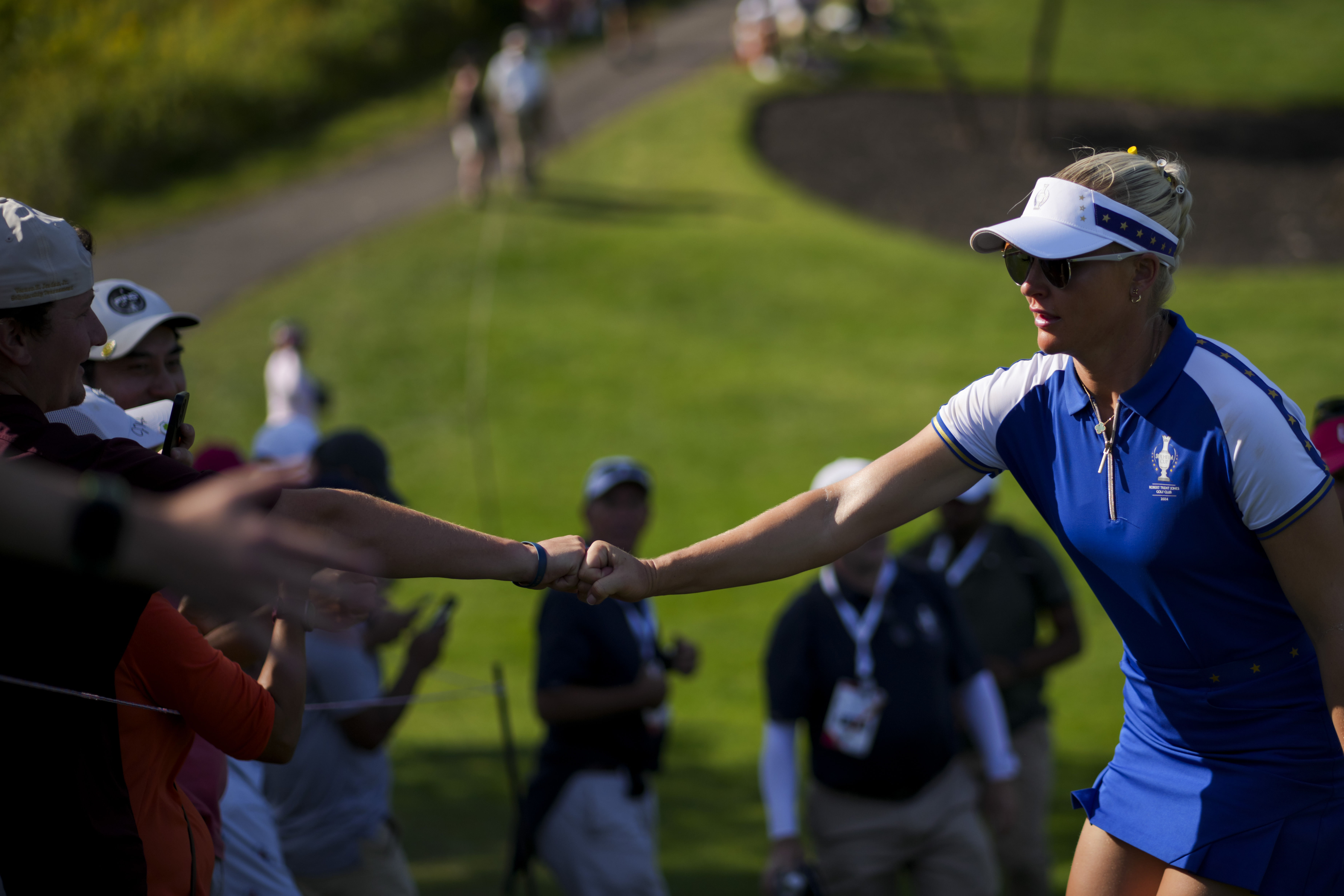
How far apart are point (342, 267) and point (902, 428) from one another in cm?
934

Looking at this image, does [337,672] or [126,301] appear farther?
[337,672]

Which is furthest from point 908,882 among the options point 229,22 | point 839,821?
point 229,22

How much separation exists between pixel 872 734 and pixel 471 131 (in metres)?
16.6

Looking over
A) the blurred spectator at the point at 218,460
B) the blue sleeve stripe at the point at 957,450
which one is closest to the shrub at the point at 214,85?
the blurred spectator at the point at 218,460

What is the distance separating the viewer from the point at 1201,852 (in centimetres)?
274

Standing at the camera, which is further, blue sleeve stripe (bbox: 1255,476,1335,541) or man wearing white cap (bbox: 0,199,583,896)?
blue sleeve stripe (bbox: 1255,476,1335,541)

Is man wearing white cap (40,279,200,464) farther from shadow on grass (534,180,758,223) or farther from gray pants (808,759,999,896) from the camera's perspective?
shadow on grass (534,180,758,223)

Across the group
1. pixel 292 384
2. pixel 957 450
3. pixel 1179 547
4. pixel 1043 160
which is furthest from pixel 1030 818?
pixel 1043 160

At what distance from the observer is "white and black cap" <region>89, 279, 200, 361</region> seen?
3760 mm

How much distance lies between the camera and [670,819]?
8195 millimetres

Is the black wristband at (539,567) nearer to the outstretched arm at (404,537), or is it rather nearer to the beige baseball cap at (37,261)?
the outstretched arm at (404,537)

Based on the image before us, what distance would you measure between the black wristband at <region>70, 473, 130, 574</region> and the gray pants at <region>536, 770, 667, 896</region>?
3815mm

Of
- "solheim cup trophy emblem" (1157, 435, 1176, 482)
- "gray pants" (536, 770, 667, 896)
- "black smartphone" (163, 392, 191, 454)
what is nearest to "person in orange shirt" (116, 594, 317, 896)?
"black smartphone" (163, 392, 191, 454)

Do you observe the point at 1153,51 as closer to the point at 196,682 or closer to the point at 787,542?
the point at 787,542
